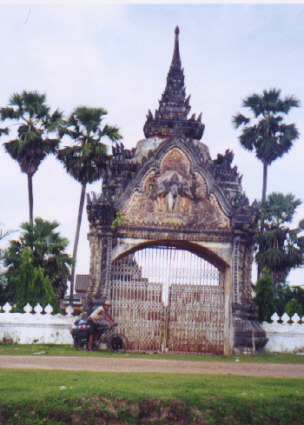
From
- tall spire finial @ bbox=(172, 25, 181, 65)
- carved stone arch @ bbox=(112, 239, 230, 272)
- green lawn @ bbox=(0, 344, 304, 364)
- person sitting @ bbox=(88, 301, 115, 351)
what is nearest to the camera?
green lawn @ bbox=(0, 344, 304, 364)

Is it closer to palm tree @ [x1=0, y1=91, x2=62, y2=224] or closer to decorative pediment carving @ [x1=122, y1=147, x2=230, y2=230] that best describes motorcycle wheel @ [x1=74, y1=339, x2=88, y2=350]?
decorative pediment carving @ [x1=122, y1=147, x2=230, y2=230]

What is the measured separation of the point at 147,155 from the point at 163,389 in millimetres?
12545

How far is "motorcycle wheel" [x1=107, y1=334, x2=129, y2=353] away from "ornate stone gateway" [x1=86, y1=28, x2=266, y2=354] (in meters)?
0.63

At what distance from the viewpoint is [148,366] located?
44.4 feet

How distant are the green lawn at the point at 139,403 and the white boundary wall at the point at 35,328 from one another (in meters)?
11.9

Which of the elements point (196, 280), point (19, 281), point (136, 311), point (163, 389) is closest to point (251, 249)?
point (196, 280)

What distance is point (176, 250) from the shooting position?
20375mm

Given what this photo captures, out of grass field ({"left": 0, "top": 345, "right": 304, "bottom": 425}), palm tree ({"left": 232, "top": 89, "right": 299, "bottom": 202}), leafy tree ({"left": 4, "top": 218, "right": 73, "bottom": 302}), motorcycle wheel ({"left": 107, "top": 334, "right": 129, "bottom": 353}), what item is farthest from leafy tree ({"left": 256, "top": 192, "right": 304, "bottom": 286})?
grass field ({"left": 0, "top": 345, "right": 304, "bottom": 425})

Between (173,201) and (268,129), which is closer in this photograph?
(173,201)

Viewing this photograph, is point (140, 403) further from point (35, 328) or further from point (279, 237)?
point (279, 237)

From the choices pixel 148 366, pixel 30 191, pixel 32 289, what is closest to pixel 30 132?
pixel 30 191

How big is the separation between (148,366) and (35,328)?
28.6 ft

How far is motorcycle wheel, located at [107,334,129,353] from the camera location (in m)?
18.3

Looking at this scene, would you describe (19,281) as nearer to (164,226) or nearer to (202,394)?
(164,226)
